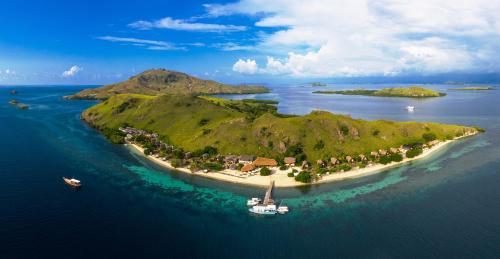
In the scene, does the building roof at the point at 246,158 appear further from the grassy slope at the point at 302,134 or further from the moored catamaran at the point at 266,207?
the moored catamaran at the point at 266,207

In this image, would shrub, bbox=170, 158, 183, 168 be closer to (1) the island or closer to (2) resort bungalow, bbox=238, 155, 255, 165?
(1) the island

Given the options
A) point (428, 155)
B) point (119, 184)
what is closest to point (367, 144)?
point (428, 155)

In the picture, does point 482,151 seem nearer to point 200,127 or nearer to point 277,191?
point 277,191

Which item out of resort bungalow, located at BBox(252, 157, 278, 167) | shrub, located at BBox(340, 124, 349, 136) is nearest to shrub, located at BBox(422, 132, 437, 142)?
shrub, located at BBox(340, 124, 349, 136)

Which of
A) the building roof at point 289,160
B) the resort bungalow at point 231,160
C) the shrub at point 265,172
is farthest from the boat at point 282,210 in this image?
the resort bungalow at point 231,160

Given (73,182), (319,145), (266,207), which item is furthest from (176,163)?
(319,145)

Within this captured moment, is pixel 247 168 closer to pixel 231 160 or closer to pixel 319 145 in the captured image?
pixel 231 160
